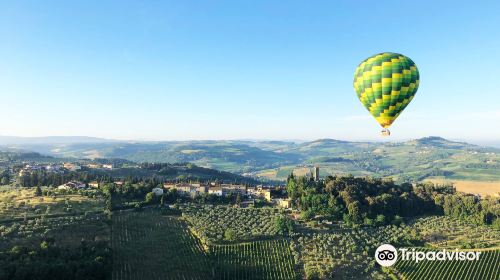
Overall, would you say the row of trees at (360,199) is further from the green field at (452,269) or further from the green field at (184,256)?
the green field at (184,256)

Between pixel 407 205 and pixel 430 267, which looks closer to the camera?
pixel 430 267

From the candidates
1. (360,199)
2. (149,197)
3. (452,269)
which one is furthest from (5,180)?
(452,269)

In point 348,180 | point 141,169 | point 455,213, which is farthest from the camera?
point 141,169

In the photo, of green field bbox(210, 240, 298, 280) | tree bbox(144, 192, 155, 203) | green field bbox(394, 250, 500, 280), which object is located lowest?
green field bbox(394, 250, 500, 280)

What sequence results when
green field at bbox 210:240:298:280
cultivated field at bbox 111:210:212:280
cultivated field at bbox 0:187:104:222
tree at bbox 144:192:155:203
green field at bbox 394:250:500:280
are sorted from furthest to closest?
1. tree at bbox 144:192:155:203
2. cultivated field at bbox 0:187:104:222
3. green field at bbox 394:250:500:280
4. green field at bbox 210:240:298:280
5. cultivated field at bbox 111:210:212:280

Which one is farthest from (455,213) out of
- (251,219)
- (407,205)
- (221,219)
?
(221,219)

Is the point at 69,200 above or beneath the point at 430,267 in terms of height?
above

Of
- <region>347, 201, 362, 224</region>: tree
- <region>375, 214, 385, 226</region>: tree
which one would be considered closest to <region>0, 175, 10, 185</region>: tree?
<region>347, 201, 362, 224</region>: tree

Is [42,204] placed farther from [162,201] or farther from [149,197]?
[162,201]

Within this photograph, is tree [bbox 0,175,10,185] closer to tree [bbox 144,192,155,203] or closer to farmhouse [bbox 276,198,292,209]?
tree [bbox 144,192,155,203]

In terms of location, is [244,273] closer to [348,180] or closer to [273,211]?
[273,211]
